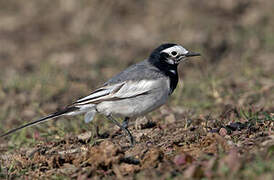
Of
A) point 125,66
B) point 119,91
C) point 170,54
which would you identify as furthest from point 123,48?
point 119,91

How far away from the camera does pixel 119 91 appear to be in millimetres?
6242

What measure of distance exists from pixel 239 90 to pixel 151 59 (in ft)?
8.64

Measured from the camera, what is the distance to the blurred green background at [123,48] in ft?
28.6

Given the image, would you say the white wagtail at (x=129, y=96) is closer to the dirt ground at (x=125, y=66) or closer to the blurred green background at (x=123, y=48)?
the dirt ground at (x=125, y=66)

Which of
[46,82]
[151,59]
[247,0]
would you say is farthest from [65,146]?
[247,0]

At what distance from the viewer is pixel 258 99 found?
8.13 meters

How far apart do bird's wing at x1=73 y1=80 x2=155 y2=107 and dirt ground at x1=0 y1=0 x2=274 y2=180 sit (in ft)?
1.61

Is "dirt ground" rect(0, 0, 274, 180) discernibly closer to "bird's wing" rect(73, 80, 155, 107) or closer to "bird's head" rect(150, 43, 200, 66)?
"bird's wing" rect(73, 80, 155, 107)

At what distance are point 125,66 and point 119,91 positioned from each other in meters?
4.49

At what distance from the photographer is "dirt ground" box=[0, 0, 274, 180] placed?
4.72 m

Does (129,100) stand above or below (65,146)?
above

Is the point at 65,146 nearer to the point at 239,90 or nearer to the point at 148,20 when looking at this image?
the point at 239,90

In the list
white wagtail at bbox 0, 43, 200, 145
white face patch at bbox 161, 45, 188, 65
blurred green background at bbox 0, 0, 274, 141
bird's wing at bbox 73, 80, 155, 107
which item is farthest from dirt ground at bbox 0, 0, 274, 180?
white face patch at bbox 161, 45, 188, 65

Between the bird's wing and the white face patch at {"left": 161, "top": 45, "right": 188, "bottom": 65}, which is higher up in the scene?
the white face patch at {"left": 161, "top": 45, "right": 188, "bottom": 65}
